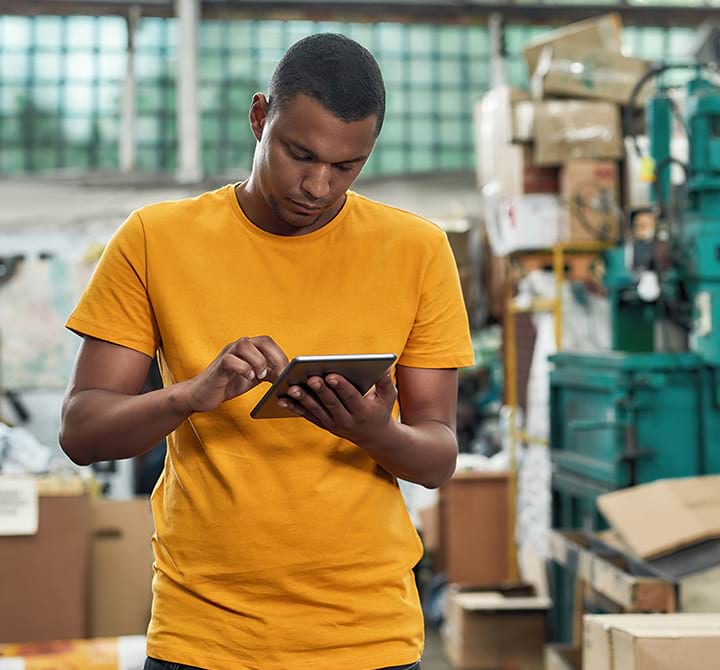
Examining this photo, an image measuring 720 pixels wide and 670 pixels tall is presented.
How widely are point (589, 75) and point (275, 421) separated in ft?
14.2

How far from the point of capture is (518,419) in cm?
593

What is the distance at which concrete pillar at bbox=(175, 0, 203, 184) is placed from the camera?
8.48m

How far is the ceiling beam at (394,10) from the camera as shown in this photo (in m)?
8.60

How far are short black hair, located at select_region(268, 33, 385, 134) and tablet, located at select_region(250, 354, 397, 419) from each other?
0.30 m

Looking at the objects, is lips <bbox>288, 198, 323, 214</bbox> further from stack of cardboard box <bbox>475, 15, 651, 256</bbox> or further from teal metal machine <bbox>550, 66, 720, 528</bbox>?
stack of cardboard box <bbox>475, 15, 651, 256</bbox>

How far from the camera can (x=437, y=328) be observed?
1.48m

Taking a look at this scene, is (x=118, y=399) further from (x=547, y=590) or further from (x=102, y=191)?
(x=102, y=191)

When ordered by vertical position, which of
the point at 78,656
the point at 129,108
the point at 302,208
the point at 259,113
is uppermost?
the point at 129,108

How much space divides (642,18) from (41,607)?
724cm

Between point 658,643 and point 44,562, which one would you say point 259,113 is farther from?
point 44,562

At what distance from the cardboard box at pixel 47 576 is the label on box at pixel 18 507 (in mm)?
22

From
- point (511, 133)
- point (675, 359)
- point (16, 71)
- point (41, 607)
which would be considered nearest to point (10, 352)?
point (16, 71)

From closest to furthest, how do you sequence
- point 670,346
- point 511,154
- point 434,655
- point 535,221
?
1. point 670,346
2. point 434,655
3. point 535,221
4. point 511,154

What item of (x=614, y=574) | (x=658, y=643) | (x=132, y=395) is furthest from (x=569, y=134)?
(x=132, y=395)
